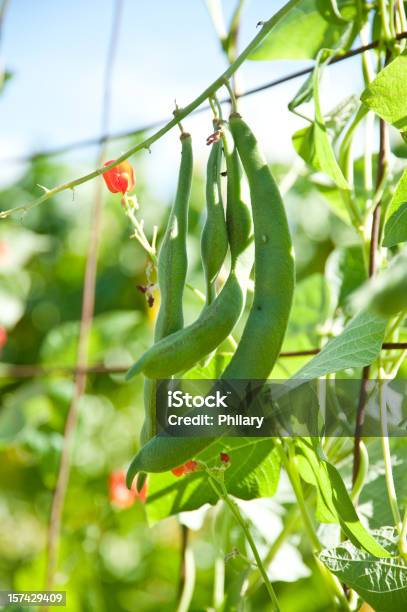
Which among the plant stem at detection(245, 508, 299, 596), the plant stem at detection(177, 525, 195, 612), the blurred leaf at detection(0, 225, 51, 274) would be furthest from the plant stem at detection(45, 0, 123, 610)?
the blurred leaf at detection(0, 225, 51, 274)

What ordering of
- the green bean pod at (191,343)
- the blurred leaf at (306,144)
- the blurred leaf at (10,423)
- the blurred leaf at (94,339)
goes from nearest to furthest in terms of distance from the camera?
the green bean pod at (191,343) → the blurred leaf at (306,144) → the blurred leaf at (10,423) → the blurred leaf at (94,339)

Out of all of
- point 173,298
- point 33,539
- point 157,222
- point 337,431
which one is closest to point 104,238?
point 157,222

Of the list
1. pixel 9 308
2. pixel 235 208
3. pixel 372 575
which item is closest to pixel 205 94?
pixel 235 208

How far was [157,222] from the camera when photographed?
216 centimetres

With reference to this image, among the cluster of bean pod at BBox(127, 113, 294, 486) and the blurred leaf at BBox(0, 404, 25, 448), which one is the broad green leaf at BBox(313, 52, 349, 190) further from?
the blurred leaf at BBox(0, 404, 25, 448)

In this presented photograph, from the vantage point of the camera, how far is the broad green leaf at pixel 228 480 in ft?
2.56

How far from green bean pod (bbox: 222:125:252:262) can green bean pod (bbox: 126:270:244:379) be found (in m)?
0.06

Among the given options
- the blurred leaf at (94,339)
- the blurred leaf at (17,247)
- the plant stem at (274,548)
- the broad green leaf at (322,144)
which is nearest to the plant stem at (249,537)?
the plant stem at (274,548)

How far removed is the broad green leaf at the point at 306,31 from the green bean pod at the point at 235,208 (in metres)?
0.31

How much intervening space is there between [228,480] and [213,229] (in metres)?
0.31

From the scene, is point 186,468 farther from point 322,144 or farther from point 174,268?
point 322,144

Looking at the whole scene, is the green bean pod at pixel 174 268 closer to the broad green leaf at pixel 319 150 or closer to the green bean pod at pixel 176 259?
the green bean pod at pixel 176 259

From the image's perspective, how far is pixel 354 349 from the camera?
63cm

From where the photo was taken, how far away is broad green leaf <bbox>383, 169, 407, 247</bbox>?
606 millimetres
